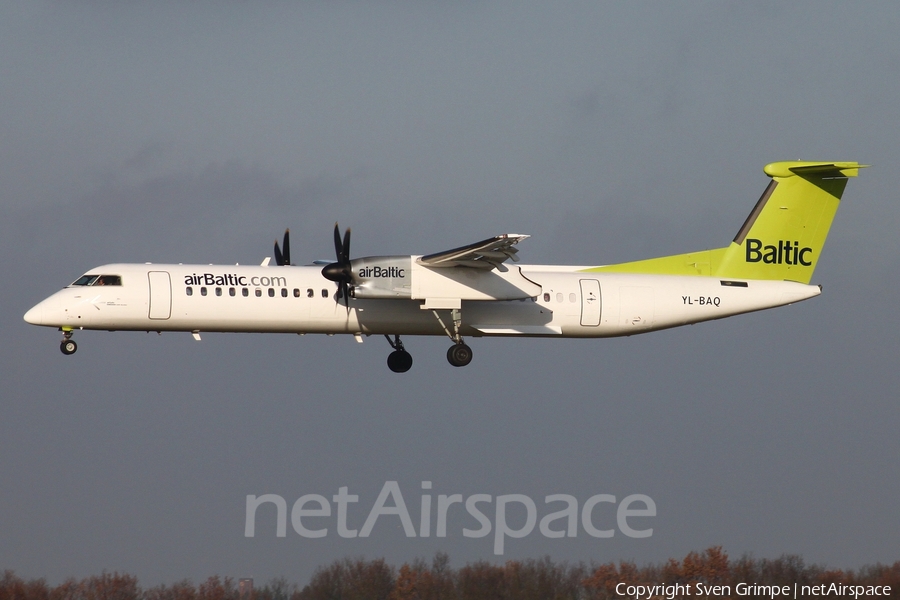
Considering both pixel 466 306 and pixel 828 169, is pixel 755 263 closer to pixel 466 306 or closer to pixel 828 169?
pixel 828 169

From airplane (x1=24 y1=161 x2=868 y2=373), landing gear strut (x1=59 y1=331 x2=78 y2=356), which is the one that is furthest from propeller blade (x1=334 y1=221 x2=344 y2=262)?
landing gear strut (x1=59 y1=331 x2=78 y2=356)

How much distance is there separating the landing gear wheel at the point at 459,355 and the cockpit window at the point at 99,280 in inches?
254

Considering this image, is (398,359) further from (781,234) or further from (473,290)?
(781,234)

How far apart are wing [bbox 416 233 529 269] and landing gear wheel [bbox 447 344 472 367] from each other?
69.3 inches

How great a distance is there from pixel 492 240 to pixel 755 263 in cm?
668

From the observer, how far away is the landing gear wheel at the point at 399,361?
24.2 m

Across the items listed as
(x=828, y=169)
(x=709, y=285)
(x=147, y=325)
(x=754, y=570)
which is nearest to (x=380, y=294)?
(x=147, y=325)

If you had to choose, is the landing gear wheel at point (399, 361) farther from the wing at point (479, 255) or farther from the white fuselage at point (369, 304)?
the wing at point (479, 255)

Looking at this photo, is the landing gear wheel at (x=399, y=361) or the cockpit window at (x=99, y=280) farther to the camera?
the landing gear wheel at (x=399, y=361)

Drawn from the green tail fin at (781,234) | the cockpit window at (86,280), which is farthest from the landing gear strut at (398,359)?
the cockpit window at (86,280)

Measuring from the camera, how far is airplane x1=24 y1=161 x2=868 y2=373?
21578mm

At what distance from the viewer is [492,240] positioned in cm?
2080

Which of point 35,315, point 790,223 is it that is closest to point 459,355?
point 790,223

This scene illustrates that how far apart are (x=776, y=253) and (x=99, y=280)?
1368 cm
